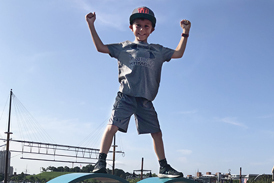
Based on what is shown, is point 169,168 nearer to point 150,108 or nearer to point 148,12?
point 150,108

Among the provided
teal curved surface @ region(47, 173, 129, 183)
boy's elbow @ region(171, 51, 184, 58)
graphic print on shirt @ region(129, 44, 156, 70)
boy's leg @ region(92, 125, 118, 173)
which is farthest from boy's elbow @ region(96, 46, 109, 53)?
teal curved surface @ region(47, 173, 129, 183)

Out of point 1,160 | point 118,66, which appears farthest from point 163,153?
point 1,160

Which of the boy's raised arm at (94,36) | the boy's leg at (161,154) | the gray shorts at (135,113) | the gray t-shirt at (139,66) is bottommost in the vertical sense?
the boy's leg at (161,154)

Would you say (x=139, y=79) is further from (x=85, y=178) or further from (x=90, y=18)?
(x=85, y=178)

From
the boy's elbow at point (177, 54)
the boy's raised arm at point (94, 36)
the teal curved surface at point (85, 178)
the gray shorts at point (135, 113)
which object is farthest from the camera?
the boy's elbow at point (177, 54)

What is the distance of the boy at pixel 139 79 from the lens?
4.64 m

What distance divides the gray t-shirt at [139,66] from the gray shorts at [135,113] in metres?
0.09

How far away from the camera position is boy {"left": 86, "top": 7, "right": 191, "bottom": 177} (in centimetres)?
464

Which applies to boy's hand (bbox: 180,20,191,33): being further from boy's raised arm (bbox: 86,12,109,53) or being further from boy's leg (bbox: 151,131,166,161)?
boy's leg (bbox: 151,131,166,161)

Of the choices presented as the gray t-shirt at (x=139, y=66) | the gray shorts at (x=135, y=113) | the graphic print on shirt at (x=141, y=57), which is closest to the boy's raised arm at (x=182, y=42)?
the gray t-shirt at (x=139, y=66)

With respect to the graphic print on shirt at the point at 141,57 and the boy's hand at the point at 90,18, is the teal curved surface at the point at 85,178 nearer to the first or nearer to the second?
the graphic print on shirt at the point at 141,57

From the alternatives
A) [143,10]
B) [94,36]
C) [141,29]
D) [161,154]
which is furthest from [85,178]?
[143,10]

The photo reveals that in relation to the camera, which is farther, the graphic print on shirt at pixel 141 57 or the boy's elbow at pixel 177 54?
the boy's elbow at pixel 177 54

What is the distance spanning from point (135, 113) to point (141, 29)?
1091 millimetres
